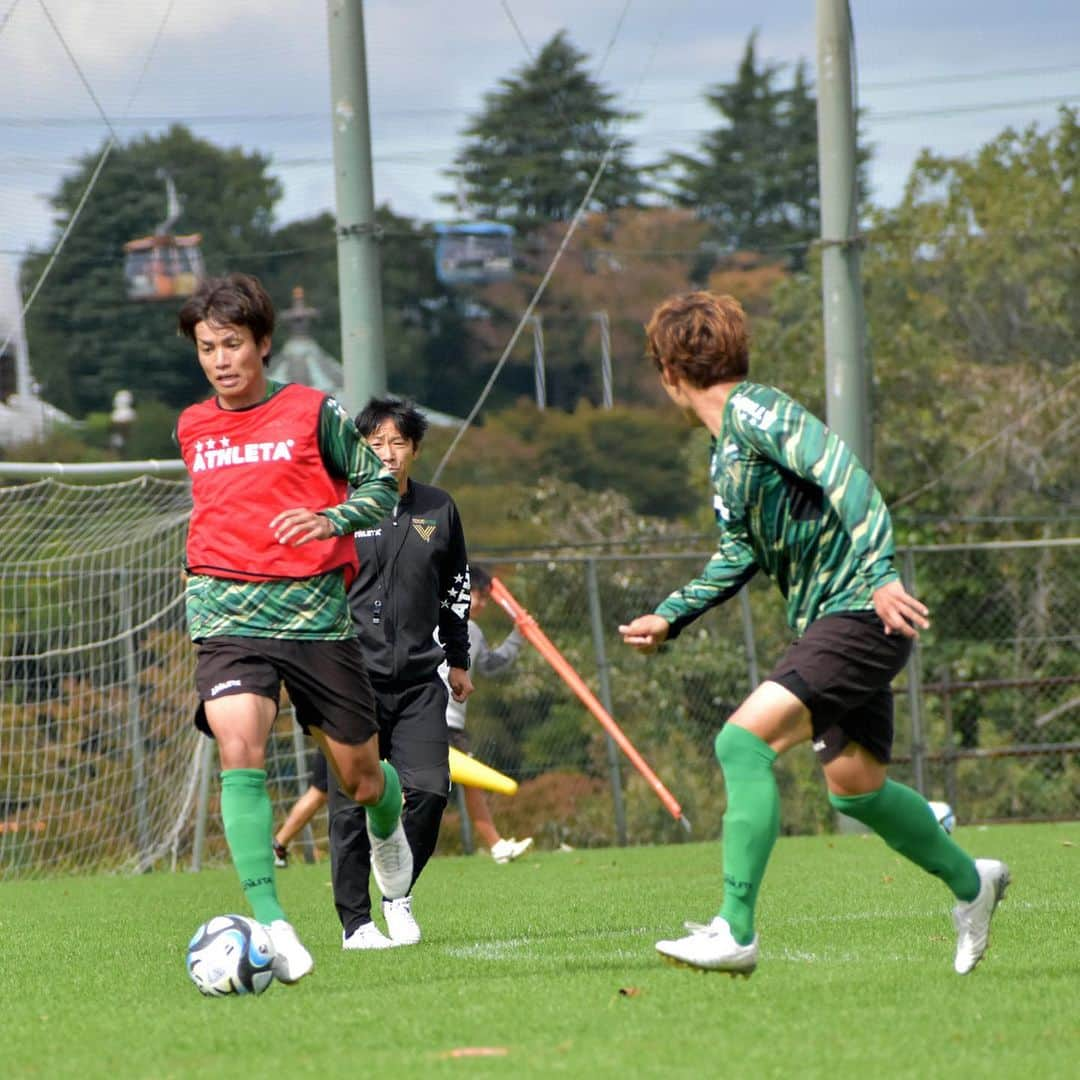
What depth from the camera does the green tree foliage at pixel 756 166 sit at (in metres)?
49.1

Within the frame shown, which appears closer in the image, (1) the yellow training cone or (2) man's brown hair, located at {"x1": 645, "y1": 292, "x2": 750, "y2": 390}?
(2) man's brown hair, located at {"x1": 645, "y1": 292, "x2": 750, "y2": 390}

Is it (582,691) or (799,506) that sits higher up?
(799,506)

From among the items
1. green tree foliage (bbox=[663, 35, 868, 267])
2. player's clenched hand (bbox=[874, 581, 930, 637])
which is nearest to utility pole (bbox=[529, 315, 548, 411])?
green tree foliage (bbox=[663, 35, 868, 267])

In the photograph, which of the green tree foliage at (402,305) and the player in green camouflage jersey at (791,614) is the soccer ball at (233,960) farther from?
the green tree foliage at (402,305)

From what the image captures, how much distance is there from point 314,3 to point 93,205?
1425 centimetres

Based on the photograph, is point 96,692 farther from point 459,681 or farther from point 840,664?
point 840,664

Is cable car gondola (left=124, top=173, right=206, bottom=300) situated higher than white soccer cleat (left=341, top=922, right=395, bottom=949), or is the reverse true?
cable car gondola (left=124, top=173, right=206, bottom=300)

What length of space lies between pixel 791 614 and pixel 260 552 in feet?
4.85

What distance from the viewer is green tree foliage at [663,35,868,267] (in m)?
49.1

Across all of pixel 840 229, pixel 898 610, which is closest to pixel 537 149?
pixel 840 229

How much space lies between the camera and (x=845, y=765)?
17.6ft

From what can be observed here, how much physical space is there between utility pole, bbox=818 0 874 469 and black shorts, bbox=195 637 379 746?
30.6ft

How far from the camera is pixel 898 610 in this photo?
5.04m

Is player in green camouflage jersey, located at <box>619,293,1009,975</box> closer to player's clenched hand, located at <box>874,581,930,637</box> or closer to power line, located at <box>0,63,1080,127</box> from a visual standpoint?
player's clenched hand, located at <box>874,581,930,637</box>
